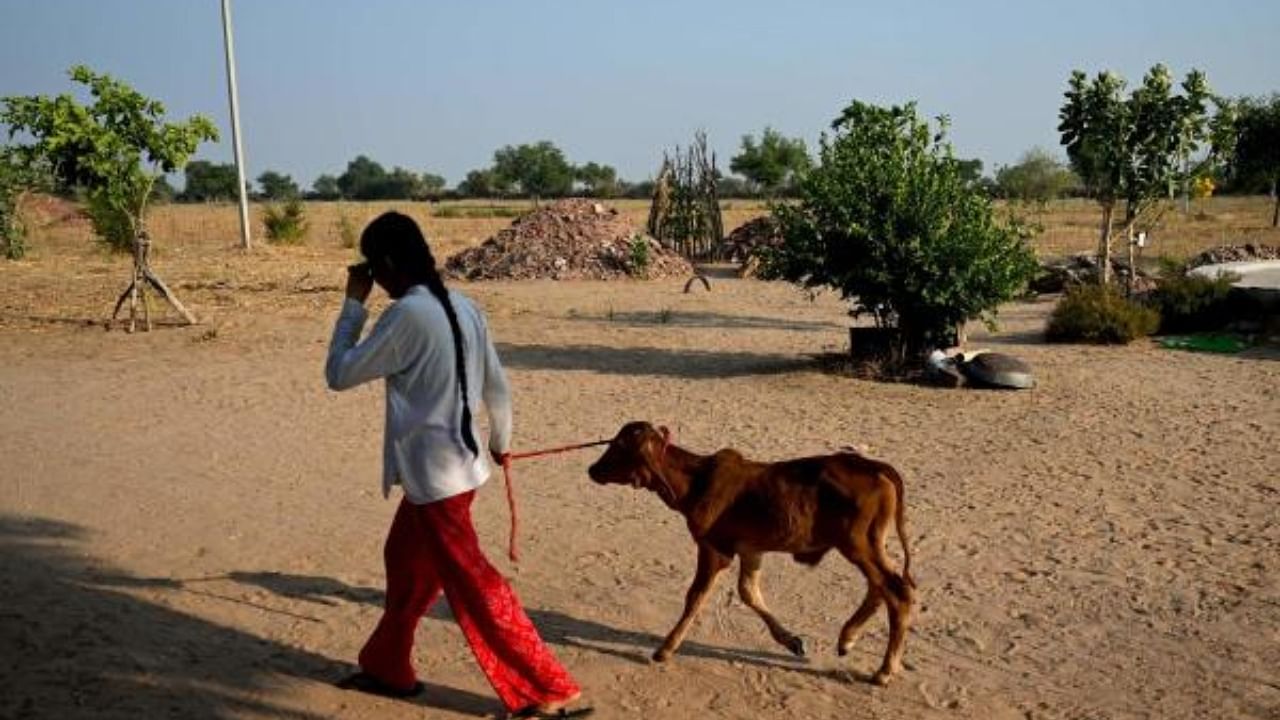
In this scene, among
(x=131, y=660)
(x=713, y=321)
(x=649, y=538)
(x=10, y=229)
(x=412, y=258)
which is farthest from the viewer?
(x=10, y=229)

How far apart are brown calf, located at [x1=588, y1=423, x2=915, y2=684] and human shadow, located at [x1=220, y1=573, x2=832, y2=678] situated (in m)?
0.44

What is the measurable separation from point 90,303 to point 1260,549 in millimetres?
16322

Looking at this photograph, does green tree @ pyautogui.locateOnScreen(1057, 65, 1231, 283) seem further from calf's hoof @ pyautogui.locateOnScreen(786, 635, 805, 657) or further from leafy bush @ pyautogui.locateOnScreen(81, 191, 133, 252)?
leafy bush @ pyautogui.locateOnScreen(81, 191, 133, 252)

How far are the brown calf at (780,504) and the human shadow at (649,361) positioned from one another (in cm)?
709

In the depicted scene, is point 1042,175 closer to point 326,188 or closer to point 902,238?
point 902,238

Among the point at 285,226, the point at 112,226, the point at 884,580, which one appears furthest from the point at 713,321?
the point at 285,226

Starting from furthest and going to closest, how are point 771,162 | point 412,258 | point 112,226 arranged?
point 771,162, point 112,226, point 412,258

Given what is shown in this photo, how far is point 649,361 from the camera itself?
1234 centimetres

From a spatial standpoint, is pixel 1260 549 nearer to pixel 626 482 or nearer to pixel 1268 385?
pixel 626 482

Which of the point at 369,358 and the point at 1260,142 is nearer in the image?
the point at 369,358

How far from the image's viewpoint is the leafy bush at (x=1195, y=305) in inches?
555

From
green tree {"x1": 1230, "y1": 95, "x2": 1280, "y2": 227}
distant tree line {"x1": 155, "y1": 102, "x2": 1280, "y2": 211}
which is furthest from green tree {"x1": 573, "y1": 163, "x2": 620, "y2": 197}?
green tree {"x1": 1230, "y1": 95, "x2": 1280, "y2": 227}

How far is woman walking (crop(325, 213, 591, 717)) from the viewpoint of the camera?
376 centimetres

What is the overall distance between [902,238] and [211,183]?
8909 cm
